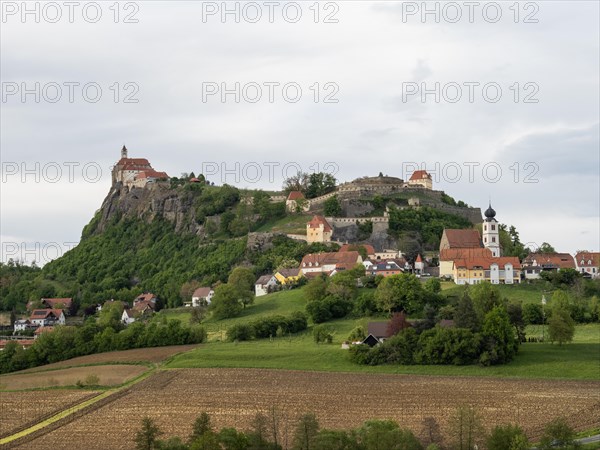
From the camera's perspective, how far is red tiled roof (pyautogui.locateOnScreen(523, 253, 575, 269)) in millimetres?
118938

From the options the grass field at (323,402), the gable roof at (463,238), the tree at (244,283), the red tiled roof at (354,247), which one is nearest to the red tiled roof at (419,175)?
the red tiled roof at (354,247)

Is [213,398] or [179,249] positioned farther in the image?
[179,249]

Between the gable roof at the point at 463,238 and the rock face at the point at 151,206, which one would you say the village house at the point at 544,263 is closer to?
the gable roof at the point at 463,238

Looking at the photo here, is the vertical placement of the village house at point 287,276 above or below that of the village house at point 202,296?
above

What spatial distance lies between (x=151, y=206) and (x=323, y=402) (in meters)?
103

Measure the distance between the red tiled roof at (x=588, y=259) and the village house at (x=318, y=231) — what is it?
32.4 metres

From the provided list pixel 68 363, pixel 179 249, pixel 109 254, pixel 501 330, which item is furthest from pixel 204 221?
pixel 501 330

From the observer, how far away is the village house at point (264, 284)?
401 ft

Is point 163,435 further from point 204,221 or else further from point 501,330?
point 204,221

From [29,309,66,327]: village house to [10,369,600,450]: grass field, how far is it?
2310 inches

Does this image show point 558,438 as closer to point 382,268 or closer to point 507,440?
point 507,440

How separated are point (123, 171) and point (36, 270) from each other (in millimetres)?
21529

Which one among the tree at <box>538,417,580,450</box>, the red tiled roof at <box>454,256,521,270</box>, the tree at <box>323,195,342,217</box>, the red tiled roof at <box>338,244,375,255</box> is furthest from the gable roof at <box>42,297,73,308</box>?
the tree at <box>538,417,580,450</box>

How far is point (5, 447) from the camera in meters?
60.8
